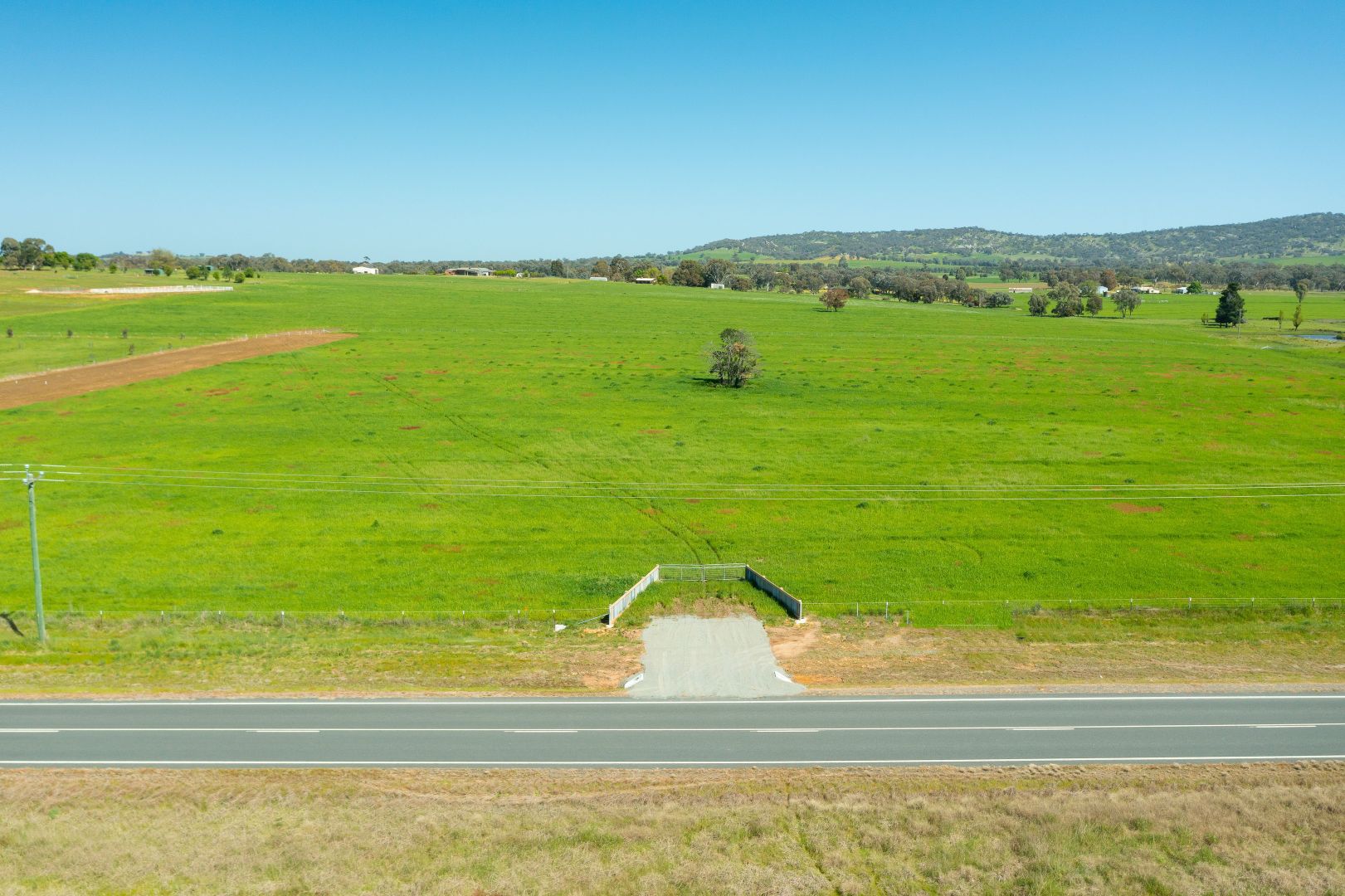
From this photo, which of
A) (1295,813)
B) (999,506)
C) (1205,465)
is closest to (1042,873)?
(1295,813)

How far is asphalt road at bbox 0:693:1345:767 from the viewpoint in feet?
113

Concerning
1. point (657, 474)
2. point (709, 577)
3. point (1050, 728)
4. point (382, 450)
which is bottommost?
point (1050, 728)

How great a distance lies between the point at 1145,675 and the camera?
137 feet

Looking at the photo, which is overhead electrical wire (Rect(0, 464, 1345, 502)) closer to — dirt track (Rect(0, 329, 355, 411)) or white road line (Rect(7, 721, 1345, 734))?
white road line (Rect(7, 721, 1345, 734))

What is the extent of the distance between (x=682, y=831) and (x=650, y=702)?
1076 cm

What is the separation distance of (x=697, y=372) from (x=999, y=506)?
67986 mm

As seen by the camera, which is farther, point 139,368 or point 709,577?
point 139,368

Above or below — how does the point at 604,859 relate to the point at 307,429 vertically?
below

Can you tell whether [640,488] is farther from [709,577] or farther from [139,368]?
[139,368]

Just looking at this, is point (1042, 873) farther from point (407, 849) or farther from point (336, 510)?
point (336, 510)

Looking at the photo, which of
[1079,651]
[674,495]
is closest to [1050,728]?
[1079,651]

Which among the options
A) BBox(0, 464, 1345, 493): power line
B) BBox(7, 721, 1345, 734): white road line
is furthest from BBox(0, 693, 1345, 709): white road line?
BBox(0, 464, 1345, 493): power line

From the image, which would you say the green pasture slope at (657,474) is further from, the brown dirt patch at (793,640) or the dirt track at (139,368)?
the dirt track at (139,368)

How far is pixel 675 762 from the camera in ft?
113
